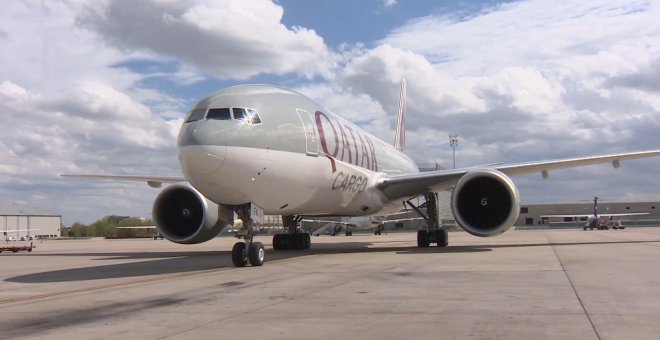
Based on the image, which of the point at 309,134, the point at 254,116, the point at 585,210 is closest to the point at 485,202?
the point at 309,134

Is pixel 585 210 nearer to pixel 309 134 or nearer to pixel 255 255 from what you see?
pixel 309 134

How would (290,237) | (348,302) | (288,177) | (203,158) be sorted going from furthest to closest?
(290,237), (288,177), (203,158), (348,302)

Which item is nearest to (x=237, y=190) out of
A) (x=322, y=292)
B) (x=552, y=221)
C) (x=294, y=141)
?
(x=294, y=141)

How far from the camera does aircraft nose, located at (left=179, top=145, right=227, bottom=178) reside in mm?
11852

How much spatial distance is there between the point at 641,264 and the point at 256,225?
8.50m

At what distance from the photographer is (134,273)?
13320mm

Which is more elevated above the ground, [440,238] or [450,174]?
[450,174]

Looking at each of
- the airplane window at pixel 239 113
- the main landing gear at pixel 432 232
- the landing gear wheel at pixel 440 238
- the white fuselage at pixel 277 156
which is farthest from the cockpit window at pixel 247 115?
the landing gear wheel at pixel 440 238

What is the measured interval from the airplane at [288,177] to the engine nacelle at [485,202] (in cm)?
3

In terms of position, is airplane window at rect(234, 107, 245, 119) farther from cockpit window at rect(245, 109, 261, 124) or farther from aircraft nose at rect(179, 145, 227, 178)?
aircraft nose at rect(179, 145, 227, 178)

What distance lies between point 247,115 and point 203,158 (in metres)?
1.70

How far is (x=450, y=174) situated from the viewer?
733 inches

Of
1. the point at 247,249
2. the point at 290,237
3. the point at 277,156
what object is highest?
the point at 277,156

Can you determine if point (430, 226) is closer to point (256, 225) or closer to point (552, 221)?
point (256, 225)
